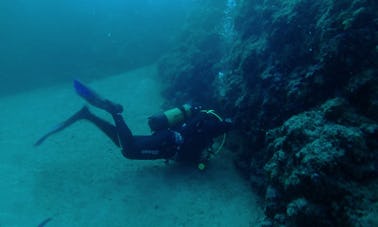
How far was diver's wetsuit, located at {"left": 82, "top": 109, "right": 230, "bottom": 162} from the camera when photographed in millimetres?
6439

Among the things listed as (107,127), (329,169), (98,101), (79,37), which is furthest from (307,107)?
(79,37)

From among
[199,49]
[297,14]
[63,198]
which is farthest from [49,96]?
[297,14]

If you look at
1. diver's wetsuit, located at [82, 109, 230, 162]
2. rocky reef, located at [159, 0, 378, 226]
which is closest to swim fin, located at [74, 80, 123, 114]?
diver's wetsuit, located at [82, 109, 230, 162]

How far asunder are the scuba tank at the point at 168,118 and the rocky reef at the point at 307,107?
3.93 ft

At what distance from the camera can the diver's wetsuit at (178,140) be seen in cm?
644

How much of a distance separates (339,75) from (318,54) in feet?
2.11

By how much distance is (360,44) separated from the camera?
4.72 metres

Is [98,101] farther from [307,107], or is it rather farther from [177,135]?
[307,107]

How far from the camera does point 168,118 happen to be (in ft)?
21.8

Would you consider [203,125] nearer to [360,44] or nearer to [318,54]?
[318,54]

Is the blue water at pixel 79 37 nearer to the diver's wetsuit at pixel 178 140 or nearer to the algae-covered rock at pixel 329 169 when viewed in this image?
the diver's wetsuit at pixel 178 140

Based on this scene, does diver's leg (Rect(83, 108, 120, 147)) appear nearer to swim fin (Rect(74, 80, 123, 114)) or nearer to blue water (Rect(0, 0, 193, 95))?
swim fin (Rect(74, 80, 123, 114))

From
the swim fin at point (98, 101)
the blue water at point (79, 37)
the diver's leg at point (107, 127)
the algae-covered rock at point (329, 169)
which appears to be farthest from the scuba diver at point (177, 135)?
the blue water at point (79, 37)

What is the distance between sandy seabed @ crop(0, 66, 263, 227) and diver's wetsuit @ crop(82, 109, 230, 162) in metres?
0.53
